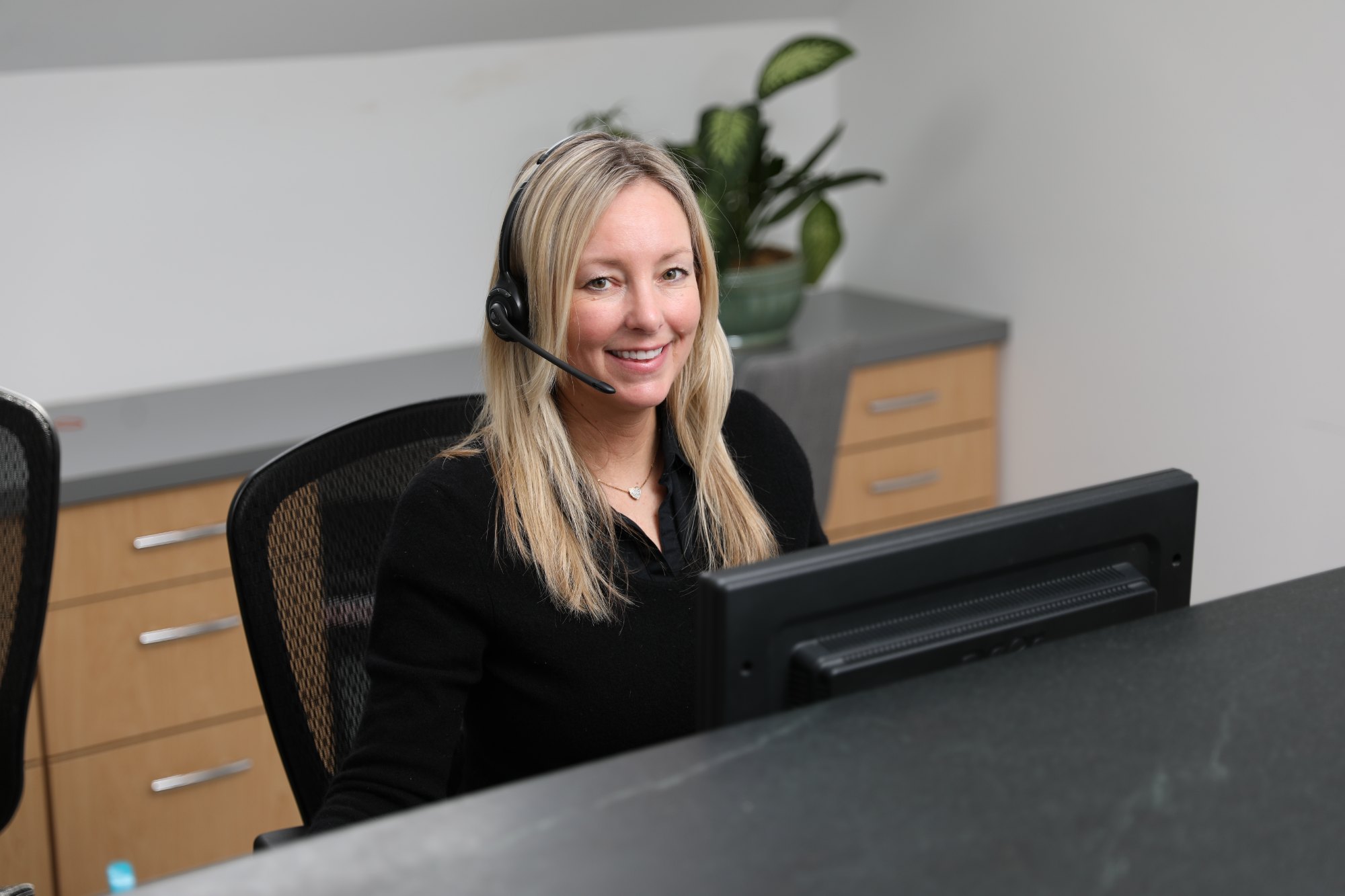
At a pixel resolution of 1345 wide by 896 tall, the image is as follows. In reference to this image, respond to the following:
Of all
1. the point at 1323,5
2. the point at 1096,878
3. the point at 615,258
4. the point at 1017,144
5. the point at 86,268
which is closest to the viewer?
the point at 1096,878

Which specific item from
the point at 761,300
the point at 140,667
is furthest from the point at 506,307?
the point at 761,300

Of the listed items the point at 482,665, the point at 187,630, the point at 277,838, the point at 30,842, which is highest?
the point at 482,665

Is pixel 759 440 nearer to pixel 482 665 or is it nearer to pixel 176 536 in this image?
pixel 482 665

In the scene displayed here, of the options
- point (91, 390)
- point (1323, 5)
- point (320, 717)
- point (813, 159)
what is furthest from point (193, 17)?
point (1323, 5)

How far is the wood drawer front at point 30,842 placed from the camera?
2100 mm

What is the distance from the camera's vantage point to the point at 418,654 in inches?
45.8

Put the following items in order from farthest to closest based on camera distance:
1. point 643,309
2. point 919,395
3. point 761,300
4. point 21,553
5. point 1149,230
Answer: point 919,395, point 761,300, point 1149,230, point 21,553, point 643,309

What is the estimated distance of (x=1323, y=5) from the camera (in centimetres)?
206

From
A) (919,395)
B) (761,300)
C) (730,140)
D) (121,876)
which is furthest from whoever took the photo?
(919,395)

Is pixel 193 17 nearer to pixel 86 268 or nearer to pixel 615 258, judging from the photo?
pixel 86 268

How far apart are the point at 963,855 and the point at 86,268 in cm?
233

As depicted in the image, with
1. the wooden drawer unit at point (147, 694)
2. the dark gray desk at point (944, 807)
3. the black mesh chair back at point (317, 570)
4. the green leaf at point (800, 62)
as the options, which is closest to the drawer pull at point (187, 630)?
the wooden drawer unit at point (147, 694)

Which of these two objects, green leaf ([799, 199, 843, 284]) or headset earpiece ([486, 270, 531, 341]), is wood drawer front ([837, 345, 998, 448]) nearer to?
green leaf ([799, 199, 843, 284])

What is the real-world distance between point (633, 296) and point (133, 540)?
1162 mm
